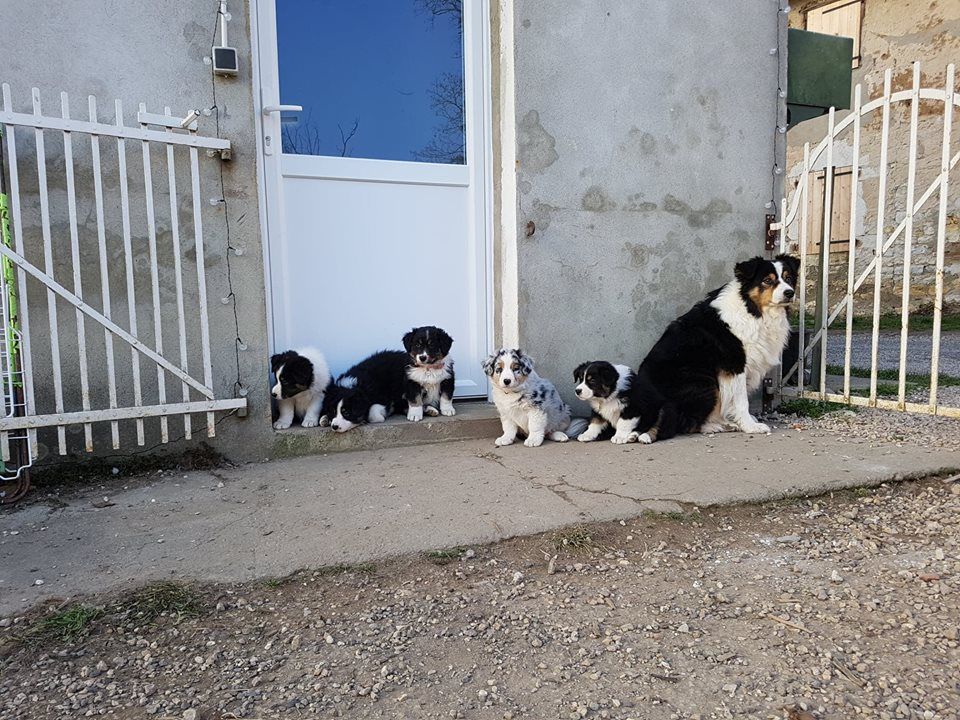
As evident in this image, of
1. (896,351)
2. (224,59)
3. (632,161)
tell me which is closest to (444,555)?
(224,59)

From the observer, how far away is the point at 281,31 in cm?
412

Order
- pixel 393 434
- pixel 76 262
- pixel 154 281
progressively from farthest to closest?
pixel 393 434, pixel 154 281, pixel 76 262

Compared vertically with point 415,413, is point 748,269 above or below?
above

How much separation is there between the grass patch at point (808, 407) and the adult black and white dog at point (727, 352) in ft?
2.39

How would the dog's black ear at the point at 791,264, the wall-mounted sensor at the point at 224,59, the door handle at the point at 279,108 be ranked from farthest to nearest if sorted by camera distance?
the dog's black ear at the point at 791,264 < the door handle at the point at 279,108 < the wall-mounted sensor at the point at 224,59

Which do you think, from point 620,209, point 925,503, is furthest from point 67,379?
point 925,503

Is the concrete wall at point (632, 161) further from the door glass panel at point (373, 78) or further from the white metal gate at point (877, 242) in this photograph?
the door glass panel at point (373, 78)

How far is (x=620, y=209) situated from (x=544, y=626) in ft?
11.2

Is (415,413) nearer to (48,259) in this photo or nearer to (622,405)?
(622,405)

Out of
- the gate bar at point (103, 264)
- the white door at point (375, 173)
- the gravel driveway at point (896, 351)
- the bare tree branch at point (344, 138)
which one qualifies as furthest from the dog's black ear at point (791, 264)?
the gate bar at point (103, 264)

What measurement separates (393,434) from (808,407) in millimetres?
3264

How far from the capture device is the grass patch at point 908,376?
20.9ft

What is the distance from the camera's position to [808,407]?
16.4ft

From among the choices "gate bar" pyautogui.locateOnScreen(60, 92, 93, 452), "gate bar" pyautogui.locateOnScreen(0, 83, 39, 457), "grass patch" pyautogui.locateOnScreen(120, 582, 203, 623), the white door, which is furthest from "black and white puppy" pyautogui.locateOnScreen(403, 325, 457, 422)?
"grass patch" pyautogui.locateOnScreen(120, 582, 203, 623)
